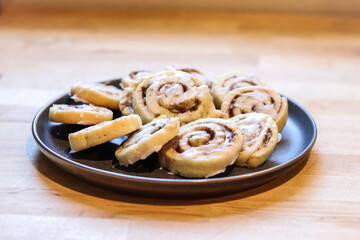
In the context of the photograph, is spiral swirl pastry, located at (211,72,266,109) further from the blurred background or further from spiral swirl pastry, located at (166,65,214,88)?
the blurred background

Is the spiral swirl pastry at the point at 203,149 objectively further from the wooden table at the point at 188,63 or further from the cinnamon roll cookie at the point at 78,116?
the cinnamon roll cookie at the point at 78,116

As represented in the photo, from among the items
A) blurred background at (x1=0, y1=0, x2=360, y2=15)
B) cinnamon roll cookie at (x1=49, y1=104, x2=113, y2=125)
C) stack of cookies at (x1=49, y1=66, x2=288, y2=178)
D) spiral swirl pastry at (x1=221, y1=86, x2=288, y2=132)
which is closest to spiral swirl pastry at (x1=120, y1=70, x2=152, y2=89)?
stack of cookies at (x1=49, y1=66, x2=288, y2=178)

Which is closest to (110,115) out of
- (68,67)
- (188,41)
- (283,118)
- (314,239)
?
(283,118)

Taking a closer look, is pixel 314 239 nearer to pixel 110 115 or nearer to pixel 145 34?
pixel 110 115

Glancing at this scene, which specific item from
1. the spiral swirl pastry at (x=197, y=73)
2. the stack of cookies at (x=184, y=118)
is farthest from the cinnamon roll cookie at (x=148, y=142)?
the spiral swirl pastry at (x=197, y=73)

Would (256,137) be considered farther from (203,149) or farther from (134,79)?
(134,79)

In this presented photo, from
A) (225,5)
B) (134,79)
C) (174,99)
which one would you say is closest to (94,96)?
(134,79)
